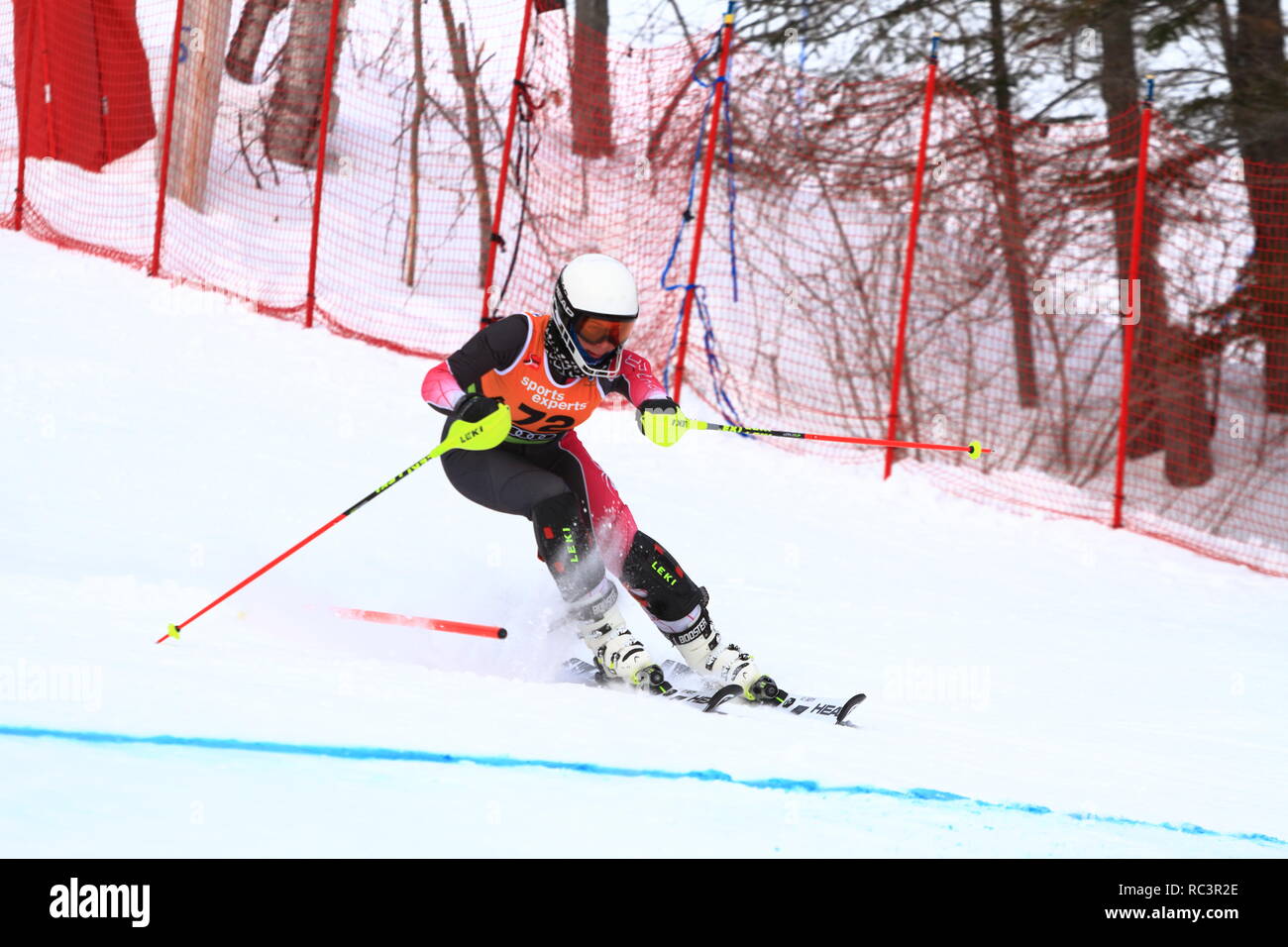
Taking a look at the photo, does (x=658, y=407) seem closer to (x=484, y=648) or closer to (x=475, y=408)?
(x=475, y=408)

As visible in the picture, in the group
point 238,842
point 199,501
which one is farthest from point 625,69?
point 238,842

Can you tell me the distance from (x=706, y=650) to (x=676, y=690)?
192 mm

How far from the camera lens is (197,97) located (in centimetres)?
1005

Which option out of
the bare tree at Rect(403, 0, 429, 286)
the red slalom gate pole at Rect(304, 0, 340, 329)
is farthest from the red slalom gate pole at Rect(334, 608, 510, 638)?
the bare tree at Rect(403, 0, 429, 286)

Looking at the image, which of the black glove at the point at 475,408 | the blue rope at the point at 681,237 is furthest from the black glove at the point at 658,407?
the blue rope at the point at 681,237

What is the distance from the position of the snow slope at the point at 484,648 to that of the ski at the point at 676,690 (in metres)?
0.11

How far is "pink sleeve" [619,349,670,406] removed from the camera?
175 inches

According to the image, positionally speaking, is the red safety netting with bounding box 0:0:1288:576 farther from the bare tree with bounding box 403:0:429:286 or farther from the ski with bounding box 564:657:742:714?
the ski with bounding box 564:657:742:714

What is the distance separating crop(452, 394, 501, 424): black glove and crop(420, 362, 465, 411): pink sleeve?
0.05 metres

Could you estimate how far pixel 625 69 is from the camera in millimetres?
9289

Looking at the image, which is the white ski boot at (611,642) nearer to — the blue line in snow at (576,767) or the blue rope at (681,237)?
the blue line in snow at (576,767)

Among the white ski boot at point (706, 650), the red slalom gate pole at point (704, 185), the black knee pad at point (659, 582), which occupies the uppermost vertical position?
the red slalom gate pole at point (704, 185)

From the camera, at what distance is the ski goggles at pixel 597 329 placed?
13.4 feet

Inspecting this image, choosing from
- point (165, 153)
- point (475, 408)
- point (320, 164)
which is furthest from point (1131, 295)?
point (165, 153)
